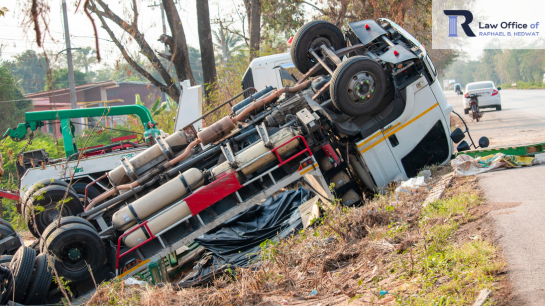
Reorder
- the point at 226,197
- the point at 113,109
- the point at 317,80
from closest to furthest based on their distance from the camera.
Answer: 1. the point at 226,197
2. the point at 317,80
3. the point at 113,109

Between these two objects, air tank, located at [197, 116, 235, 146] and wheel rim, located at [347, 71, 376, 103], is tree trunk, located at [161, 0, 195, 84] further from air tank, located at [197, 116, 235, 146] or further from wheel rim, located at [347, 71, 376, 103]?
wheel rim, located at [347, 71, 376, 103]

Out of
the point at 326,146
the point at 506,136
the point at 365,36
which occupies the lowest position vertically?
the point at 506,136

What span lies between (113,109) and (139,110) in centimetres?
63

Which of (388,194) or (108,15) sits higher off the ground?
(108,15)

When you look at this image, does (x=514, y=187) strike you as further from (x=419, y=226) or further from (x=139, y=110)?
(x=139, y=110)

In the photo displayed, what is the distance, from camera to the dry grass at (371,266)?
329 cm

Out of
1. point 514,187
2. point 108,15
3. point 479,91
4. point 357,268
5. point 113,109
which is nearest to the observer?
point 357,268

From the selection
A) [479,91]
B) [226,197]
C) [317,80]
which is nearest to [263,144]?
[226,197]

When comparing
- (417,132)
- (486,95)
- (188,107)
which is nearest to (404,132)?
(417,132)

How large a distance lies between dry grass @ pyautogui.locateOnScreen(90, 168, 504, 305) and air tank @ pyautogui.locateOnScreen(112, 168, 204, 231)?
0.99 metres

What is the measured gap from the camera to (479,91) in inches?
808

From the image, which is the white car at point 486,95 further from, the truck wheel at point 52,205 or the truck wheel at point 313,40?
the truck wheel at point 52,205

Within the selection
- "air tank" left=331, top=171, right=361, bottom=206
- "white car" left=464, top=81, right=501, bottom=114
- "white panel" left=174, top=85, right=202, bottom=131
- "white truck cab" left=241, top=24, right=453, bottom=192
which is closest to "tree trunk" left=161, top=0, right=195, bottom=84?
"white panel" left=174, top=85, right=202, bottom=131

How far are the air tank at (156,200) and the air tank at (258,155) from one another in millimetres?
360
